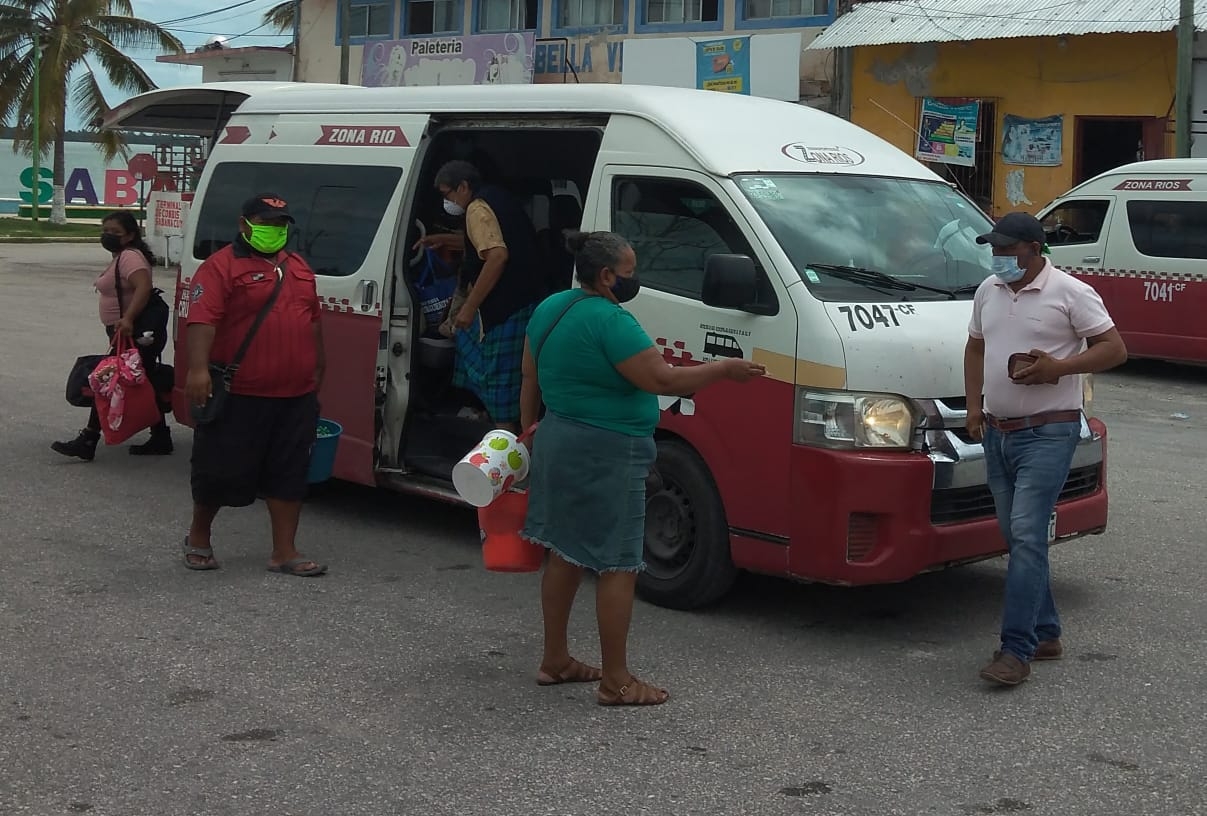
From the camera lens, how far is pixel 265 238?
22.6 ft

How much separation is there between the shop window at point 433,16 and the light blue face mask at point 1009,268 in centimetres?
2607

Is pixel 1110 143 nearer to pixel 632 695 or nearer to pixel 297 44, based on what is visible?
pixel 297 44

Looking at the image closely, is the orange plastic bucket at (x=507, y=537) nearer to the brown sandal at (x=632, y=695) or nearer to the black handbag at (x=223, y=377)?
the brown sandal at (x=632, y=695)

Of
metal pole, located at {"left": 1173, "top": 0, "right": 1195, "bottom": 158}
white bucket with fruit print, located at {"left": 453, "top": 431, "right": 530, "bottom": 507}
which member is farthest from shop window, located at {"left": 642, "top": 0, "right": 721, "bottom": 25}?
white bucket with fruit print, located at {"left": 453, "top": 431, "right": 530, "bottom": 507}

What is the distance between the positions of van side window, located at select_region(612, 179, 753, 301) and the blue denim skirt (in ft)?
4.06

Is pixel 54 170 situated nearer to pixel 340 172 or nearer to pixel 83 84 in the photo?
pixel 83 84

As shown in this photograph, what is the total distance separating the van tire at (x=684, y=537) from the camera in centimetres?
632

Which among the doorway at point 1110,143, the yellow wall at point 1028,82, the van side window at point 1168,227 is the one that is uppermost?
the yellow wall at point 1028,82

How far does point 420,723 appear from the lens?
5.10m

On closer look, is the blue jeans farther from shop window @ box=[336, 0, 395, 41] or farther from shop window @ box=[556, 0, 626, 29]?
shop window @ box=[336, 0, 395, 41]

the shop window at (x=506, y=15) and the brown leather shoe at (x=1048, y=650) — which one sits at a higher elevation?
the shop window at (x=506, y=15)

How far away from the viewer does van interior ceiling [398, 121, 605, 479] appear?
7.86 meters

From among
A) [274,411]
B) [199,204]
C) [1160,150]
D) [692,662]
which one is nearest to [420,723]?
[692,662]

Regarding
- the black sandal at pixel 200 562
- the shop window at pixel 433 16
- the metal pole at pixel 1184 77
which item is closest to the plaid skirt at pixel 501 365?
the black sandal at pixel 200 562
